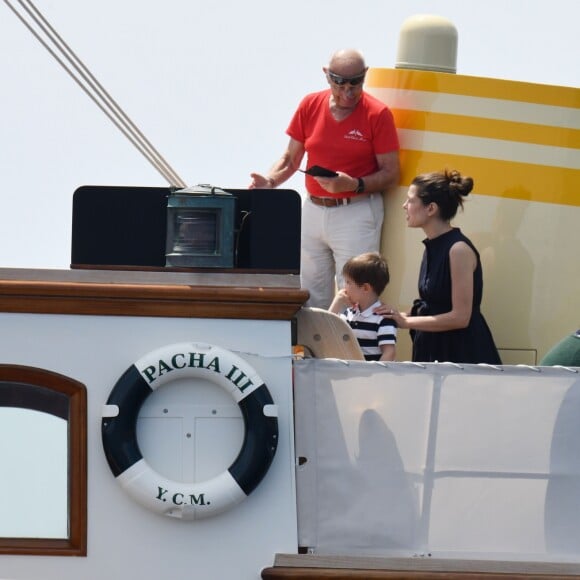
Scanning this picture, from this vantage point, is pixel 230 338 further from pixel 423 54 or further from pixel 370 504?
pixel 423 54

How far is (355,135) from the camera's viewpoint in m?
7.16

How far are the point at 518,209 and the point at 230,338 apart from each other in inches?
103

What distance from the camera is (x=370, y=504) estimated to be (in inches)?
207

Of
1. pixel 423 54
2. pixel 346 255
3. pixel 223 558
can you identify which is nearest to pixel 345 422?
pixel 223 558

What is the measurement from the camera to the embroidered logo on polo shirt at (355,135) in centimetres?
715

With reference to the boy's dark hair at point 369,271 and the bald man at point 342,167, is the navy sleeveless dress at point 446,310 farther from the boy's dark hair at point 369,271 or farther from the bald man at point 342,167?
the bald man at point 342,167

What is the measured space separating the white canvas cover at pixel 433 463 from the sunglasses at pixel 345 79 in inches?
82.5

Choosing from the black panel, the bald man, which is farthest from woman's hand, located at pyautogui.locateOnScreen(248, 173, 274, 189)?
the black panel

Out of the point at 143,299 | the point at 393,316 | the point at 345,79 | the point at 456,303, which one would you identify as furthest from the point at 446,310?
the point at 143,299

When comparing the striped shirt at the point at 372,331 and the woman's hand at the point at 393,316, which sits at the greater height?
the woman's hand at the point at 393,316

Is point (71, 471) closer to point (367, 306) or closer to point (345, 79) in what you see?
point (367, 306)

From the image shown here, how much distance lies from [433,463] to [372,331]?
41.3 inches

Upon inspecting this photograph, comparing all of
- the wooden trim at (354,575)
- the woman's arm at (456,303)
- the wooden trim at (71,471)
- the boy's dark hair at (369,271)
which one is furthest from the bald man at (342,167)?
the wooden trim at (354,575)

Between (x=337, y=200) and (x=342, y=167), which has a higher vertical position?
(x=342, y=167)
